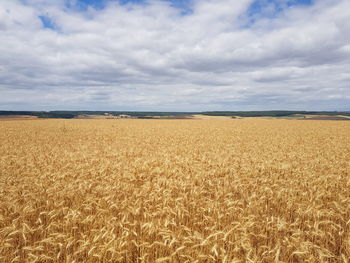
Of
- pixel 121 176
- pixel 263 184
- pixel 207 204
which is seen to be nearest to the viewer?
pixel 207 204

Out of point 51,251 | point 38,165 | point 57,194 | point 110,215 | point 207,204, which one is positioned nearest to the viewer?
point 51,251

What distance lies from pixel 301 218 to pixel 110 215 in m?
3.99

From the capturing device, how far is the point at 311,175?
300 inches

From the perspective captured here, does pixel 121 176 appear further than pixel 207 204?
Yes

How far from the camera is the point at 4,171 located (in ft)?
26.6

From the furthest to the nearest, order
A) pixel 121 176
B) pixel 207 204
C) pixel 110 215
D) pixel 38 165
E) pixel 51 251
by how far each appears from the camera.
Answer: pixel 38 165, pixel 121 176, pixel 207 204, pixel 110 215, pixel 51 251

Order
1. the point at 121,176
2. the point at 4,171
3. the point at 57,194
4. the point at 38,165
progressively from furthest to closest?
the point at 38,165 → the point at 4,171 → the point at 121,176 → the point at 57,194

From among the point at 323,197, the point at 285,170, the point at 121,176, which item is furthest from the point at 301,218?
the point at 121,176

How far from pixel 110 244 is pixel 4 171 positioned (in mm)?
7267

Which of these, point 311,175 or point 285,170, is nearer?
point 311,175

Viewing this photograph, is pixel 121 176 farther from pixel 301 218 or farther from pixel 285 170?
pixel 285 170

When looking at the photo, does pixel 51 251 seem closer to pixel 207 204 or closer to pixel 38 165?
pixel 207 204

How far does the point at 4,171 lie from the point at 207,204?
775 cm

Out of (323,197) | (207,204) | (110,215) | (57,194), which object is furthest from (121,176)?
(323,197)
